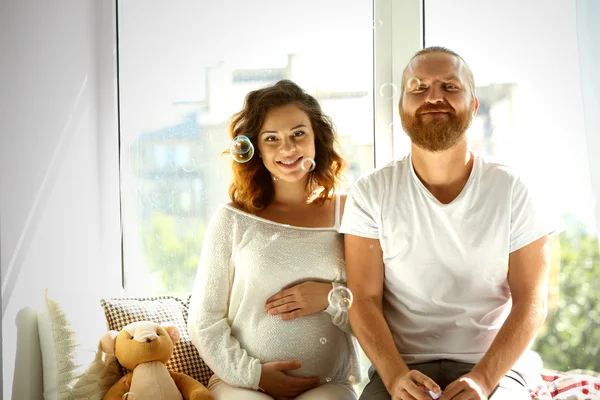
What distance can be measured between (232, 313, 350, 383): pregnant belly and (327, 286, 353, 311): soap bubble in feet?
0.31

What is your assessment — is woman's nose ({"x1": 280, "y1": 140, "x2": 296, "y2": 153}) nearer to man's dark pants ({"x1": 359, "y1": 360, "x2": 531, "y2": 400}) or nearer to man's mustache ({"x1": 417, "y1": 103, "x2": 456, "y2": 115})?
man's mustache ({"x1": 417, "y1": 103, "x2": 456, "y2": 115})

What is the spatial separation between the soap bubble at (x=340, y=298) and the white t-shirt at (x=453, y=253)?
143 mm

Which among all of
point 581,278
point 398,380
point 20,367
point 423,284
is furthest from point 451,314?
point 20,367

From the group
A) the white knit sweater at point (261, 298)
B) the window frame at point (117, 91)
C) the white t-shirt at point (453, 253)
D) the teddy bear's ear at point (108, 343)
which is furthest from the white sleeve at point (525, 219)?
the teddy bear's ear at point (108, 343)

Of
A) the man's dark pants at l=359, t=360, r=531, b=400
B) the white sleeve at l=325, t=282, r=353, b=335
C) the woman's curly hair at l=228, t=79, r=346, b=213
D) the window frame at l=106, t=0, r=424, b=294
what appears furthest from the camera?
the window frame at l=106, t=0, r=424, b=294

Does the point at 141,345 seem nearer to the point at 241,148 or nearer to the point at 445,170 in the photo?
the point at 241,148

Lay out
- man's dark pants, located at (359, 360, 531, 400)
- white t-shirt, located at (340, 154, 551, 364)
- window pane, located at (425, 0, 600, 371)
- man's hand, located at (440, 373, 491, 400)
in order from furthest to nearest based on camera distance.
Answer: window pane, located at (425, 0, 600, 371), white t-shirt, located at (340, 154, 551, 364), man's dark pants, located at (359, 360, 531, 400), man's hand, located at (440, 373, 491, 400)

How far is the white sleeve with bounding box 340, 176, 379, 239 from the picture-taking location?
6.36 feet

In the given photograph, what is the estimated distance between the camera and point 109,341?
1.99 meters

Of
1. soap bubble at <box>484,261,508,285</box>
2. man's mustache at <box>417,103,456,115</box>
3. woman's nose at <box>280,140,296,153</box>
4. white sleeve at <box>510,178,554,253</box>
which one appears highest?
man's mustache at <box>417,103,456,115</box>

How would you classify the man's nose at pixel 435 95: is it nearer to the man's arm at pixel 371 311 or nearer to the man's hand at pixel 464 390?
the man's arm at pixel 371 311

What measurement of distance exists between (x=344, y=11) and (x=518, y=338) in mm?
1491

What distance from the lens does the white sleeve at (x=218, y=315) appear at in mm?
1913

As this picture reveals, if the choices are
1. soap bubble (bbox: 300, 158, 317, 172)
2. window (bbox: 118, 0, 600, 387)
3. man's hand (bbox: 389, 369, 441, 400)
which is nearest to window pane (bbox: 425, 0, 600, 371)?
window (bbox: 118, 0, 600, 387)
